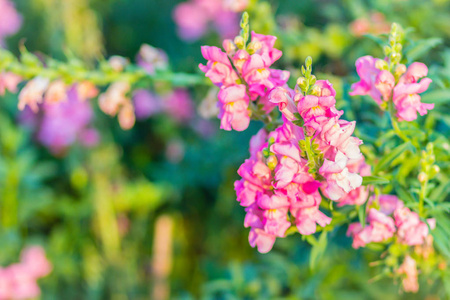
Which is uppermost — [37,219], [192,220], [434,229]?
[37,219]

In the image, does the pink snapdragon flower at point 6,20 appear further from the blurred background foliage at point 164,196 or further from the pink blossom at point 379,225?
the pink blossom at point 379,225

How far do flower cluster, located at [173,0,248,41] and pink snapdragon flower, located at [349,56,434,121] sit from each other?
1.52 meters

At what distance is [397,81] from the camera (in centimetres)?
77

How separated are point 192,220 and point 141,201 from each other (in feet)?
0.95

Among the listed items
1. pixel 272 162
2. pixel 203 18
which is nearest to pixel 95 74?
pixel 272 162

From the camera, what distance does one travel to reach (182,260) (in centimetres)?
212

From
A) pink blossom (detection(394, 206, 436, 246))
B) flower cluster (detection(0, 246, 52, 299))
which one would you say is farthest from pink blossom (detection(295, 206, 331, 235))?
flower cluster (detection(0, 246, 52, 299))

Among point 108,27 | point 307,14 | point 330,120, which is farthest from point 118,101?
point 108,27

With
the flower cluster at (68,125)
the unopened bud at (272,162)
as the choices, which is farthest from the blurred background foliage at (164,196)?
the unopened bud at (272,162)

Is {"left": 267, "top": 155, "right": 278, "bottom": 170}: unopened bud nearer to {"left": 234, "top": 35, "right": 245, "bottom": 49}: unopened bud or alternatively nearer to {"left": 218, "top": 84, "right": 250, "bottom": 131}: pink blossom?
{"left": 218, "top": 84, "right": 250, "bottom": 131}: pink blossom

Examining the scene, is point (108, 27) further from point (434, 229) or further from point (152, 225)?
point (434, 229)

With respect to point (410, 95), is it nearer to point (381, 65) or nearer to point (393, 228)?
point (381, 65)

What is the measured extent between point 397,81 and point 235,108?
24 centimetres

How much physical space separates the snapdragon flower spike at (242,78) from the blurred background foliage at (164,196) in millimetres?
582
